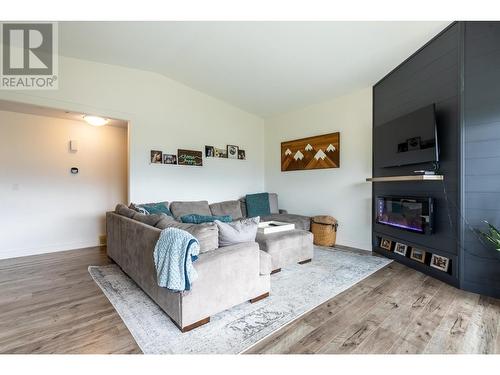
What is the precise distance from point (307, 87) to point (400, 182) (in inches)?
88.5

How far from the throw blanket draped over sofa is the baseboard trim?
11.6ft

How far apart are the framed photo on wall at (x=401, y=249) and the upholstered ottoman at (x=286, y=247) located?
129 centimetres

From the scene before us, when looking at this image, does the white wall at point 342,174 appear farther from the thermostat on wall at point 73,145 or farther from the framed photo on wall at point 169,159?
the thermostat on wall at point 73,145

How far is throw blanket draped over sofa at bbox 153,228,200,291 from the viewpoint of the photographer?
5.62ft

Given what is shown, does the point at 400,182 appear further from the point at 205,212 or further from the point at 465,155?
the point at 205,212

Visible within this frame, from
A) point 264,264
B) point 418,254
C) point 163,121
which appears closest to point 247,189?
point 163,121

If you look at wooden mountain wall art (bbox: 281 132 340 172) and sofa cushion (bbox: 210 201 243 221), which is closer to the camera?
wooden mountain wall art (bbox: 281 132 340 172)

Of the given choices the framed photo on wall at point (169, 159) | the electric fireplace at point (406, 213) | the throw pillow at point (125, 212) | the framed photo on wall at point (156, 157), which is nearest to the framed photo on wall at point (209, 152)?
the framed photo on wall at point (169, 159)

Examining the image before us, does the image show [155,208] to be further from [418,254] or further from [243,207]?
[418,254]

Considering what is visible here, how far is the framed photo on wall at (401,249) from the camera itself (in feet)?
11.0

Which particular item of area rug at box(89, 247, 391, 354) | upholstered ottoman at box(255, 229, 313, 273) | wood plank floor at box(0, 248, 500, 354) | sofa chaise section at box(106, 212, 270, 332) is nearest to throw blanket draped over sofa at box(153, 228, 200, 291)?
sofa chaise section at box(106, 212, 270, 332)

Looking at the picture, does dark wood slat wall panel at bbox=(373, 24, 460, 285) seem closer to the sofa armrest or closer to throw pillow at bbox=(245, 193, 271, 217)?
the sofa armrest

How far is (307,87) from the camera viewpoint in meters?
4.27

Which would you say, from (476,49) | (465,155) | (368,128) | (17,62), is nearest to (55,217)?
(17,62)
